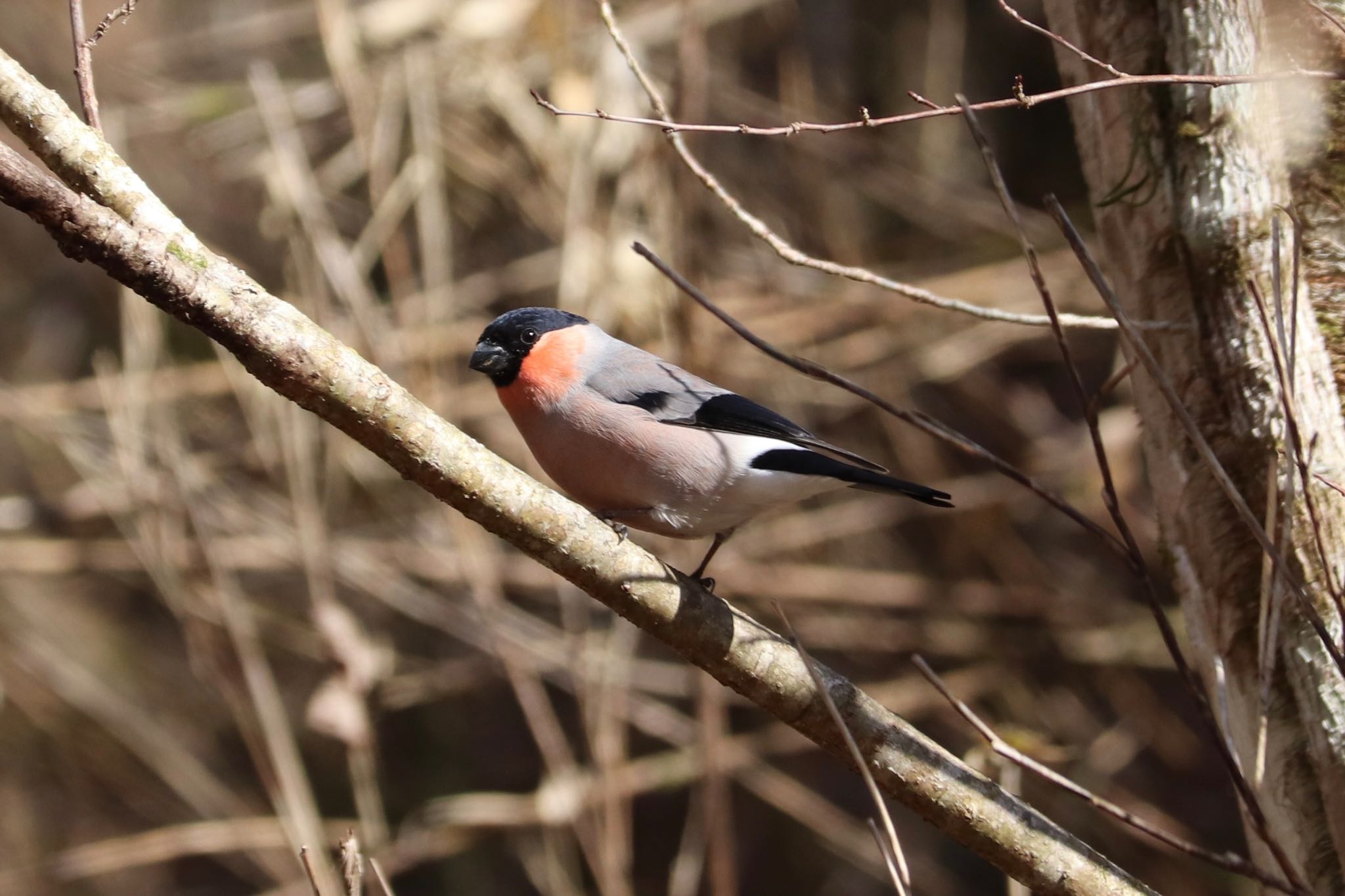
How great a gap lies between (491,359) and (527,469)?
7.69 feet

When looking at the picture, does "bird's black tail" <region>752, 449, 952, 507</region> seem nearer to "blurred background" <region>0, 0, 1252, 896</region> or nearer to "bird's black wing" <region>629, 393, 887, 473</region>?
"bird's black wing" <region>629, 393, 887, 473</region>

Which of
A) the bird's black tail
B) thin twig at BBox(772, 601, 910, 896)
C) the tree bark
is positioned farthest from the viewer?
the bird's black tail

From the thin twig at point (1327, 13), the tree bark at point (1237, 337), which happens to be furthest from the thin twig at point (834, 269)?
the thin twig at point (1327, 13)

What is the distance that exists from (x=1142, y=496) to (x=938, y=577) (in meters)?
1.14

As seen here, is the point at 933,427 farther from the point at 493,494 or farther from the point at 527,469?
the point at 527,469

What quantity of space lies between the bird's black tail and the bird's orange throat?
0.55 meters

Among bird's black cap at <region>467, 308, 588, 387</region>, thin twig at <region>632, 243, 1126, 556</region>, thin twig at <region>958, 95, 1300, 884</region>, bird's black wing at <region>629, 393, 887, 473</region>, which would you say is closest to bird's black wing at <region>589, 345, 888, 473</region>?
bird's black wing at <region>629, 393, 887, 473</region>

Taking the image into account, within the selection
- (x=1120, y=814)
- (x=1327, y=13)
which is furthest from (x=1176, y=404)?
(x=1327, y=13)

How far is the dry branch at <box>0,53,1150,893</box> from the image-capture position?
1607 millimetres

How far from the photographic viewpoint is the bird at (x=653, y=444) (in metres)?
2.78

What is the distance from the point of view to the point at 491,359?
9.98ft

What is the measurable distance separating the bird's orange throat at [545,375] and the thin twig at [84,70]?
1.28 metres

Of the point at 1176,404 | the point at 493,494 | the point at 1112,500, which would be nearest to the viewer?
the point at 1176,404

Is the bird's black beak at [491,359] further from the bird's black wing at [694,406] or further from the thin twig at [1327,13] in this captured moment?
the thin twig at [1327,13]
